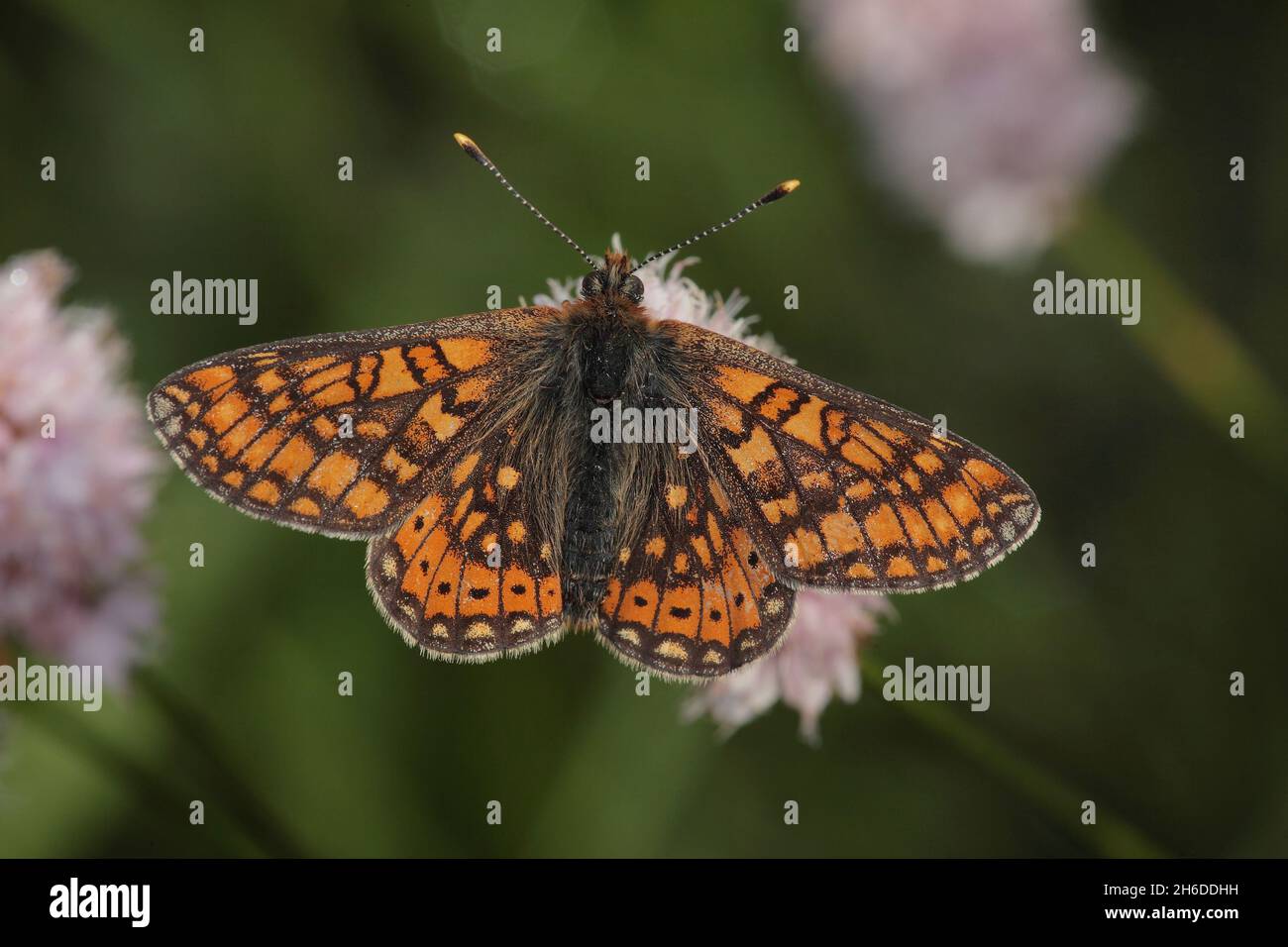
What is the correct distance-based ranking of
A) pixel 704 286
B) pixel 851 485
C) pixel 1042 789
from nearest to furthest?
pixel 851 485
pixel 1042 789
pixel 704 286

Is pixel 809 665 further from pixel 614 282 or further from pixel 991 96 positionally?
pixel 991 96

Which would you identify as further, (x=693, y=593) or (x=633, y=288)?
(x=633, y=288)

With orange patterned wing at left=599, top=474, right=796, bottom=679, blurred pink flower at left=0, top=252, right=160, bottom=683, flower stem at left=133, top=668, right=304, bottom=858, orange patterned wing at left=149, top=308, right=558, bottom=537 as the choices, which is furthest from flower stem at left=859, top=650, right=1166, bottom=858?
blurred pink flower at left=0, top=252, right=160, bottom=683

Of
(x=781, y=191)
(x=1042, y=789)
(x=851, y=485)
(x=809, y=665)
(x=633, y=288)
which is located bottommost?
(x=1042, y=789)

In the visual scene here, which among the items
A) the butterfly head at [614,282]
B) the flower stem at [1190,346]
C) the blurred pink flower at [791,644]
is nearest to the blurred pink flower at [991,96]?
the flower stem at [1190,346]

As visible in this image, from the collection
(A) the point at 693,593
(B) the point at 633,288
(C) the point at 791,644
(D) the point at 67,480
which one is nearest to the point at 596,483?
(A) the point at 693,593

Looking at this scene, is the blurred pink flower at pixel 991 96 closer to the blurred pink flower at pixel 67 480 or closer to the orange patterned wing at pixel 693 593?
the orange patterned wing at pixel 693 593

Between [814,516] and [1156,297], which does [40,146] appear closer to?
[814,516]
